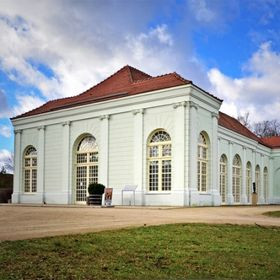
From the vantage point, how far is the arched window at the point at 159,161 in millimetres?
24234

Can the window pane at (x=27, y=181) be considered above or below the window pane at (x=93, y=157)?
below

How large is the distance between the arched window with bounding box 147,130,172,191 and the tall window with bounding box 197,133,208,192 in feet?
6.42

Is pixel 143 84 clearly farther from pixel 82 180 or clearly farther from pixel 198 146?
pixel 82 180

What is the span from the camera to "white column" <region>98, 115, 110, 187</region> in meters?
26.8

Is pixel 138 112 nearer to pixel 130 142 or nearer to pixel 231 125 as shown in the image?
pixel 130 142

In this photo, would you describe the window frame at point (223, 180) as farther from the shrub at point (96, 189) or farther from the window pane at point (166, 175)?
the shrub at point (96, 189)

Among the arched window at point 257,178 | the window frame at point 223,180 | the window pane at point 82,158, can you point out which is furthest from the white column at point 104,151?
the arched window at point 257,178

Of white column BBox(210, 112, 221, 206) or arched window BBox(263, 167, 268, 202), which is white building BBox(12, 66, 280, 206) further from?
arched window BBox(263, 167, 268, 202)

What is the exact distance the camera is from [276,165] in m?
44.3

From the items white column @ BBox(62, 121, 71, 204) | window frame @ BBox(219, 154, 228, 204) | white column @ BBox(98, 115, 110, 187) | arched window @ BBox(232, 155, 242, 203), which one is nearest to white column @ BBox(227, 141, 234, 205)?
window frame @ BBox(219, 154, 228, 204)

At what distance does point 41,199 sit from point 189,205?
1263 cm

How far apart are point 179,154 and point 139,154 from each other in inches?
111

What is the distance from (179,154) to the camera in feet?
76.8

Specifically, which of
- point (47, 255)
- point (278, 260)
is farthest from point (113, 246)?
point (278, 260)
